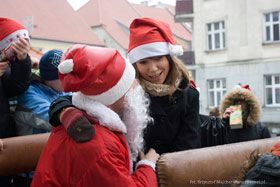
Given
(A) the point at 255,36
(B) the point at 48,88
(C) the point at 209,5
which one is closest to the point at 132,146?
(B) the point at 48,88

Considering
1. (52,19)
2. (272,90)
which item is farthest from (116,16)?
(272,90)

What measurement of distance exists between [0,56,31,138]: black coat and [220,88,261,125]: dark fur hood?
2.22 metres

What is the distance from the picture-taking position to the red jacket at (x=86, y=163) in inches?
55.5

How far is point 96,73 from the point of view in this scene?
149cm

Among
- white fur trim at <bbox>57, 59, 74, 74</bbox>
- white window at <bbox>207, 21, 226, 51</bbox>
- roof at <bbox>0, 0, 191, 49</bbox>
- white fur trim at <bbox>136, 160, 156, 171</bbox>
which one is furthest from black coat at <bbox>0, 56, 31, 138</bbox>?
roof at <bbox>0, 0, 191, 49</bbox>

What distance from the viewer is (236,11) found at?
1817 centimetres

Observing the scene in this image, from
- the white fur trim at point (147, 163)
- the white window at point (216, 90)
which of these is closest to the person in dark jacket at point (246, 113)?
the white fur trim at point (147, 163)

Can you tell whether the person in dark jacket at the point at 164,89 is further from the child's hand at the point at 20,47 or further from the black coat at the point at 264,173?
the child's hand at the point at 20,47

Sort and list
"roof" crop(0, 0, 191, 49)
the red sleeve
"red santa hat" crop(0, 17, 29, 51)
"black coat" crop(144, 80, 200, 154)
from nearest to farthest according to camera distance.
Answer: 1. the red sleeve
2. "black coat" crop(144, 80, 200, 154)
3. "red santa hat" crop(0, 17, 29, 51)
4. "roof" crop(0, 0, 191, 49)

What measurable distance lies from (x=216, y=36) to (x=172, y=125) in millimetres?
17730

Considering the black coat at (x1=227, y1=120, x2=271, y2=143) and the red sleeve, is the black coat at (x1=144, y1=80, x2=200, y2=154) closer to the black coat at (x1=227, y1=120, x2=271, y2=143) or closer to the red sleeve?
the red sleeve

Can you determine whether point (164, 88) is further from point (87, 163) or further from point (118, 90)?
point (87, 163)

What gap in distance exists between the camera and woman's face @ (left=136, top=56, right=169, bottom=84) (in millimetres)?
2170

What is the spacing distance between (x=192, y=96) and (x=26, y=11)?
79.3ft
